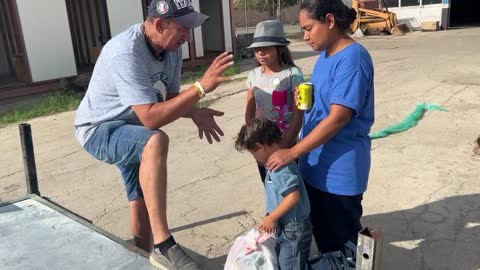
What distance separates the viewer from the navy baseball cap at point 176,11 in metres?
2.15

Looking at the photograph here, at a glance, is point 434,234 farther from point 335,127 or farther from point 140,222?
point 140,222

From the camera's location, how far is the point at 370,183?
397cm

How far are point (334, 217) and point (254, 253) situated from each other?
0.47 metres

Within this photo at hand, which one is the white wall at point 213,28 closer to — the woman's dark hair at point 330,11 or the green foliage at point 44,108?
the green foliage at point 44,108

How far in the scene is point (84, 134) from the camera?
245 centimetres

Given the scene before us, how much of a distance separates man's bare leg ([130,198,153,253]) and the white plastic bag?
2.66 ft

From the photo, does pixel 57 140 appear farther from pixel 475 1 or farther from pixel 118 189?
pixel 475 1

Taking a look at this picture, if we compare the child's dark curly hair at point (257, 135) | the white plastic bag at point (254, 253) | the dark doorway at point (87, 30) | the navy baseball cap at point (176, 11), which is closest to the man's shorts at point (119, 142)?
the child's dark curly hair at point (257, 135)

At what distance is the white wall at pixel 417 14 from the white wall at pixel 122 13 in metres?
12.9

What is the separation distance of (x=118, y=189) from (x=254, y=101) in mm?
2013

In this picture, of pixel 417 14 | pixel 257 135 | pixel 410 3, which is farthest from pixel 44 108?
pixel 410 3

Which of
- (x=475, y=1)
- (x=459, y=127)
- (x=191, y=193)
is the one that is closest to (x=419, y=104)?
(x=459, y=127)

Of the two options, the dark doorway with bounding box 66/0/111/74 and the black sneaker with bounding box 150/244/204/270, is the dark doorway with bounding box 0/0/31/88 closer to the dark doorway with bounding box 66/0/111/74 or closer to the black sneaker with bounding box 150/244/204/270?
the dark doorway with bounding box 66/0/111/74

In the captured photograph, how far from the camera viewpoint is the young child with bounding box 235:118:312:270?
2.10 metres
